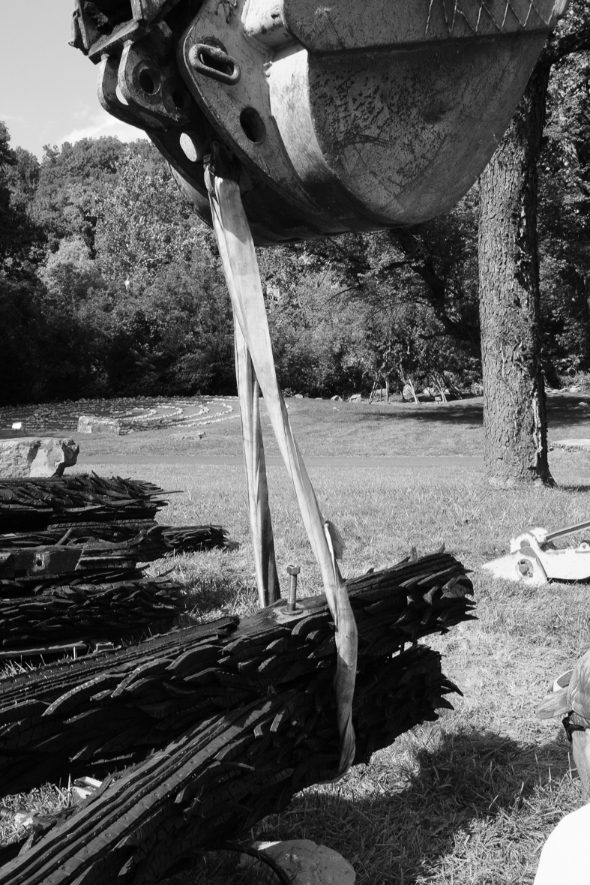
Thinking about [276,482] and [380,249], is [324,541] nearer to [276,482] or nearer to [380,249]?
[276,482]

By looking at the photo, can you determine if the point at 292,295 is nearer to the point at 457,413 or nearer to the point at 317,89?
the point at 457,413

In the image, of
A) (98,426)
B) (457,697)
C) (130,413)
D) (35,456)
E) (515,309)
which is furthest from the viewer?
(130,413)

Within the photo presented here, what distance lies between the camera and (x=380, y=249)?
1975cm

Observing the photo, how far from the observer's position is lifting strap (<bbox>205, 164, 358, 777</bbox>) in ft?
6.50

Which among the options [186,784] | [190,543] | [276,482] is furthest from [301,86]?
[276,482]

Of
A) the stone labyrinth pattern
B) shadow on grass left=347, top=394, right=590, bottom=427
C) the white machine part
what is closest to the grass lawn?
the white machine part

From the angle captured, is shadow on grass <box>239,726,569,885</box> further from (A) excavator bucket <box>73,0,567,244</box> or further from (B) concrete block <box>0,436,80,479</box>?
(B) concrete block <box>0,436,80,479</box>

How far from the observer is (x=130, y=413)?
83.7ft

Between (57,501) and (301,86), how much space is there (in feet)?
10.7

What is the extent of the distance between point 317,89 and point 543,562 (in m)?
3.81

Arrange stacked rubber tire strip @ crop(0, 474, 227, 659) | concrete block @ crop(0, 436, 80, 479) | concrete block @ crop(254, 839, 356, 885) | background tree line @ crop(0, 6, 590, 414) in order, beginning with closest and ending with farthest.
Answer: concrete block @ crop(254, 839, 356, 885)
stacked rubber tire strip @ crop(0, 474, 227, 659)
concrete block @ crop(0, 436, 80, 479)
background tree line @ crop(0, 6, 590, 414)

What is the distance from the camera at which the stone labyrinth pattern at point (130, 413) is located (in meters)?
22.7

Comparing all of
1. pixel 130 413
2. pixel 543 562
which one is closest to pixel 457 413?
pixel 130 413

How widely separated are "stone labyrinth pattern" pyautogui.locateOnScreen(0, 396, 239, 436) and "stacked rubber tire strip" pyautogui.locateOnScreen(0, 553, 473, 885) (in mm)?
19634
